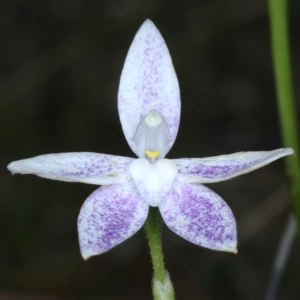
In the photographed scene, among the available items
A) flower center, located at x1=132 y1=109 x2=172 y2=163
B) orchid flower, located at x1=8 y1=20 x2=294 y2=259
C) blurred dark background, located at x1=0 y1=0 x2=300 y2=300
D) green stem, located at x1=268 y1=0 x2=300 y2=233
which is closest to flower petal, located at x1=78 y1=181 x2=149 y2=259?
orchid flower, located at x1=8 y1=20 x2=294 y2=259

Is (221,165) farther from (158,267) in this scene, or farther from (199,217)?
(158,267)

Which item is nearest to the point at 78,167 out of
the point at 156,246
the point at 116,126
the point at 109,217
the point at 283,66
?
the point at 109,217

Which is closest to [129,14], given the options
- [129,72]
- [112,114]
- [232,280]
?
[112,114]

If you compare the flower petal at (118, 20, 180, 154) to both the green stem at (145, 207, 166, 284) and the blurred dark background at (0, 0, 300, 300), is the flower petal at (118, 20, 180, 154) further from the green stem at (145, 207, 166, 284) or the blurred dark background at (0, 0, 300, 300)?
the blurred dark background at (0, 0, 300, 300)

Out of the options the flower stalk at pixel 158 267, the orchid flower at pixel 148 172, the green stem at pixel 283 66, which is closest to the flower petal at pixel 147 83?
the orchid flower at pixel 148 172

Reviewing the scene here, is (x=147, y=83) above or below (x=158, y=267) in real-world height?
above

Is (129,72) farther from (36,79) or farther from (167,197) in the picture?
(36,79)

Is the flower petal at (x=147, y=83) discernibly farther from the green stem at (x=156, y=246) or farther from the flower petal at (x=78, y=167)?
the green stem at (x=156, y=246)
